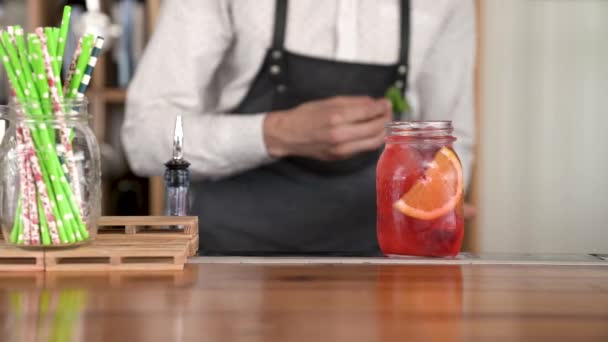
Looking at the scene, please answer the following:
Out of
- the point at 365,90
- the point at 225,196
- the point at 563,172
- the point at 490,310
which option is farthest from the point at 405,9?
the point at 490,310

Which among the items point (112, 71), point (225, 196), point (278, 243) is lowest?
point (278, 243)

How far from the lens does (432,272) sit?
3.09ft

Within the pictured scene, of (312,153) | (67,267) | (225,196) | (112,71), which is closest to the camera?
(67,267)

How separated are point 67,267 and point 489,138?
221 centimetres

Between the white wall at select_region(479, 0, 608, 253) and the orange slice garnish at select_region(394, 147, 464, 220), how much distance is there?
5.97 ft

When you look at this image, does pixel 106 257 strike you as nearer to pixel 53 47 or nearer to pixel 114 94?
pixel 53 47

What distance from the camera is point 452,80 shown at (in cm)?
213

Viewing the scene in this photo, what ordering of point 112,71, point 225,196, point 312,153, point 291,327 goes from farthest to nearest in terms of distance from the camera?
1. point 112,71
2. point 225,196
3. point 312,153
4. point 291,327

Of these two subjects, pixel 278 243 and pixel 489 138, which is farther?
pixel 489 138

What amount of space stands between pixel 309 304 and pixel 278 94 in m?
1.30

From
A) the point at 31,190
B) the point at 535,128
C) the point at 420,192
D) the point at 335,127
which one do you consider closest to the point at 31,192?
the point at 31,190

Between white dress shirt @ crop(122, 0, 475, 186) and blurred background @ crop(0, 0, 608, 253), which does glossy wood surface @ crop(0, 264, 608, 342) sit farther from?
blurred background @ crop(0, 0, 608, 253)

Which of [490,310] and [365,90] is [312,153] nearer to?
[365,90]

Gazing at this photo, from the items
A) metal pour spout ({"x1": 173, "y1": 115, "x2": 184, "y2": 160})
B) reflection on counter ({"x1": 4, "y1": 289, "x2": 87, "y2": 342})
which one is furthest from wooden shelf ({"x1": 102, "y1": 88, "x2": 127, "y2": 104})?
reflection on counter ({"x1": 4, "y1": 289, "x2": 87, "y2": 342})
